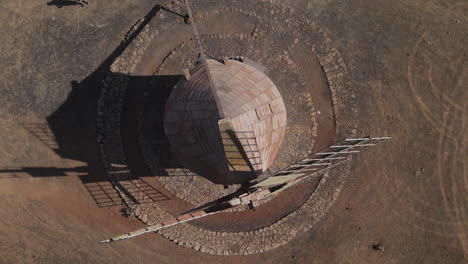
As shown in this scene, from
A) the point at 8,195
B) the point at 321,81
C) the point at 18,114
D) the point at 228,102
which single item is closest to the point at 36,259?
the point at 8,195

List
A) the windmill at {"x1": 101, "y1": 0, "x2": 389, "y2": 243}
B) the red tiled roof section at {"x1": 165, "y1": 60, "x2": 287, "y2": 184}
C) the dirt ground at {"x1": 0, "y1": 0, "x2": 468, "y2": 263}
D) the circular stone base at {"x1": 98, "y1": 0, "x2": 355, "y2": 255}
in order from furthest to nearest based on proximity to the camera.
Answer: the circular stone base at {"x1": 98, "y1": 0, "x2": 355, "y2": 255} < the dirt ground at {"x1": 0, "y1": 0, "x2": 468, "y2": 263} < the red tiled roof section at {"x1": 165, "y1": 60, "x2": 287, "y2": 184} < the windmill at {"x1": 101, "y1": 0, "x2": 389, "y2": 243}

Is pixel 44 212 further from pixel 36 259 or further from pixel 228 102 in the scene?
pixel 228 102

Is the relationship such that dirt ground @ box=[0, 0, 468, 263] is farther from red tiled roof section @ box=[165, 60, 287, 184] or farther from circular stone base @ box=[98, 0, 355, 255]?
red tiled roof section @ box=[165, 60, 287, 184]

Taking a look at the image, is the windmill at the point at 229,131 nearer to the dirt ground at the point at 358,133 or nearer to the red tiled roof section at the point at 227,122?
the red tiled roof section at the point at 227,122

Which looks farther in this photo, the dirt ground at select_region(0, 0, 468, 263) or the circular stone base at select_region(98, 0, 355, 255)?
the circular stone base at select_region(98, 0, 355, 255)

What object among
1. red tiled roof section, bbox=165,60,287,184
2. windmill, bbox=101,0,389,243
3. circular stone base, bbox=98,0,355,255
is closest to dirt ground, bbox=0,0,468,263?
circular stone base, bbox=98,0,355,255

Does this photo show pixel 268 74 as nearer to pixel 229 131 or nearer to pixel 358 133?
pixel 358 133
